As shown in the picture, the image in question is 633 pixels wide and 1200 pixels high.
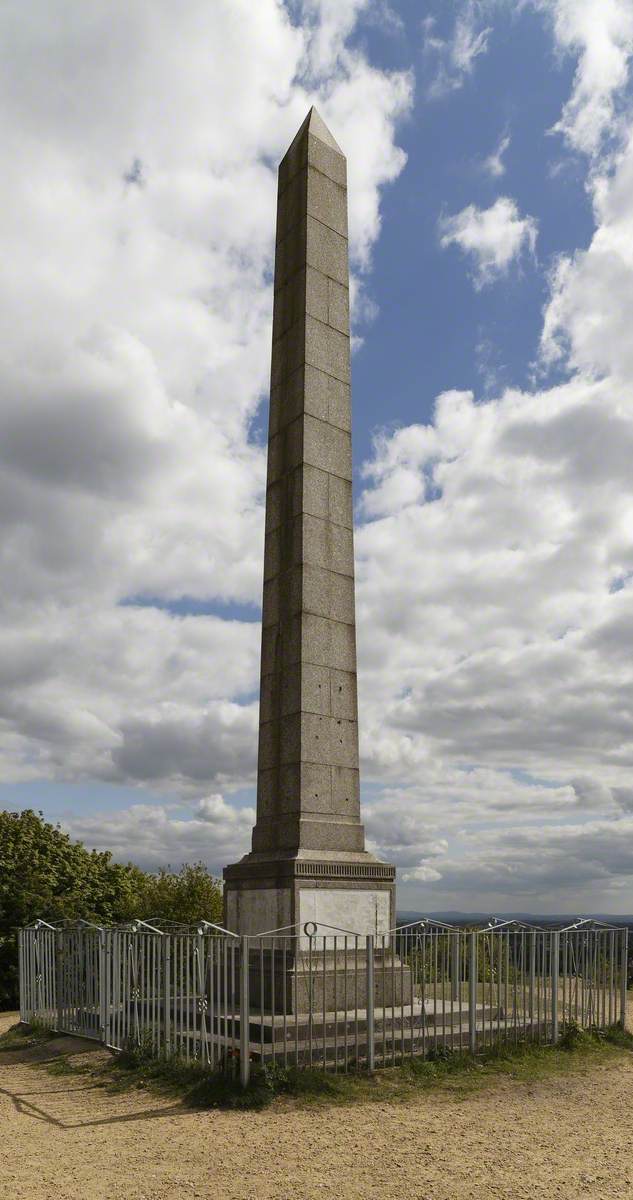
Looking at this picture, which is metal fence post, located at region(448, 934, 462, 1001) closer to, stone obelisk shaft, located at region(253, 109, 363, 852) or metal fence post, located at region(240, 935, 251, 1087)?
stone obelisk shaft, located at region(253, 109, 363, 852)

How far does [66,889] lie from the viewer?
24.2 m

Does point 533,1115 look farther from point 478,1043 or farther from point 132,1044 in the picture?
point 132,1044

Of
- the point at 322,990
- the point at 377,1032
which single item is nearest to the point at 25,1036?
the point at 322,990

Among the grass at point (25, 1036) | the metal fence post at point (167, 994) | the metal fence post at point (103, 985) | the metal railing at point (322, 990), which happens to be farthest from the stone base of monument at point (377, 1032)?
the grass at point (25, 1036)

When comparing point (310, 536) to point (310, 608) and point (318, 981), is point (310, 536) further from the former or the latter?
point (318, 981)

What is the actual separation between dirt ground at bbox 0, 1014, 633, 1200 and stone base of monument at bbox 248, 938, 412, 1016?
2230mm

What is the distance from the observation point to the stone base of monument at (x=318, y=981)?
464 inches

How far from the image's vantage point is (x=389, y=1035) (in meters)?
11.1

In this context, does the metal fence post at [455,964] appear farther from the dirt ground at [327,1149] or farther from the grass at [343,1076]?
the dirt ground at [327,1149]

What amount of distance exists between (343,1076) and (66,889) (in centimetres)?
1562

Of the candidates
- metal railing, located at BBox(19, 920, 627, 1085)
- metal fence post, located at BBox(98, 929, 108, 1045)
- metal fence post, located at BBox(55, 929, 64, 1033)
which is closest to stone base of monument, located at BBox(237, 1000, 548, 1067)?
metal railing, located at BBox(19, 920, 627, 1085)

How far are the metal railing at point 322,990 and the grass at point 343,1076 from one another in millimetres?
163

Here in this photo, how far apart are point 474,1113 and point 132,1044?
14.3 feet

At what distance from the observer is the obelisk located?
13219mm
